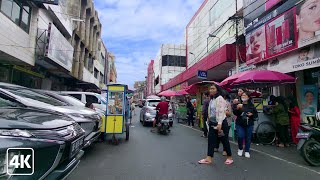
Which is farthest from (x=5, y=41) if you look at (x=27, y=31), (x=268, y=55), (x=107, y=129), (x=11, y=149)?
(x=268, y=55)


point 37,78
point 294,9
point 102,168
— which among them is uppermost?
point 294,9

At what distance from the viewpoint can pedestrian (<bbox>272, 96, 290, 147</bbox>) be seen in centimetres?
884

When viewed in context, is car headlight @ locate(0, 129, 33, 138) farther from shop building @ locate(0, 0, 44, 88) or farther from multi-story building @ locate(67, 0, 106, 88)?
multi-story building @ locate(67, 0, 106, 88)

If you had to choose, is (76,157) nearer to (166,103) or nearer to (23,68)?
(166,103)

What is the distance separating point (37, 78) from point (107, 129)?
13197 millimetres

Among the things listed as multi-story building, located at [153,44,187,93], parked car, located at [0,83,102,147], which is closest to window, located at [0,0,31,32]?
parked car, located at [0,83,102,147]

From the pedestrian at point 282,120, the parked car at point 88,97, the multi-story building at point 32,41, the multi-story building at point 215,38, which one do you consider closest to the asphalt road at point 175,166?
the pedestrian at point 282,120

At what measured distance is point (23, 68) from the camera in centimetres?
1567

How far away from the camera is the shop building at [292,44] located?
31.4ft

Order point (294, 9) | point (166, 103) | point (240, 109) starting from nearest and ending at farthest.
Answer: point (240, 109) < point (294, 9) < point (166, 103)

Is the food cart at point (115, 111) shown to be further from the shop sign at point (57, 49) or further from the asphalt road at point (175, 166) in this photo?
the shop sign at point (57, 49)

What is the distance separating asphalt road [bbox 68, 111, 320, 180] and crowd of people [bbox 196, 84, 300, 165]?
15.5 inches

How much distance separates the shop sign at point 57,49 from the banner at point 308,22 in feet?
42.9

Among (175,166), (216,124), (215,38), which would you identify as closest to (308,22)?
(216,124)
